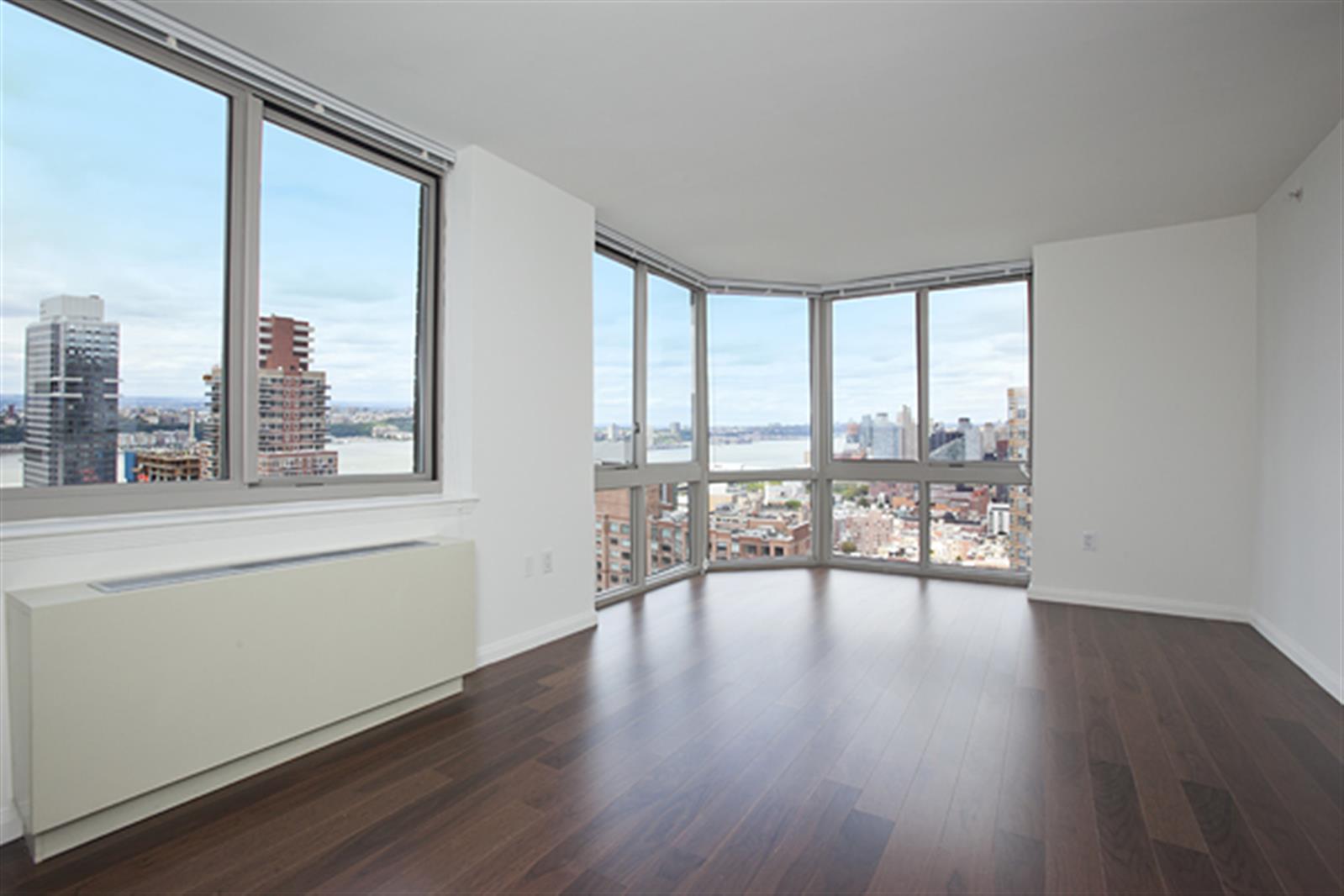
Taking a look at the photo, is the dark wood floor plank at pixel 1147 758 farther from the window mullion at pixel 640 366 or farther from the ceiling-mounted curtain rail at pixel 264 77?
the ceiling-mounted curtain rail at pixel 264 77

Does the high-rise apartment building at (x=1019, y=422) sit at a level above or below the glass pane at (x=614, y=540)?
above

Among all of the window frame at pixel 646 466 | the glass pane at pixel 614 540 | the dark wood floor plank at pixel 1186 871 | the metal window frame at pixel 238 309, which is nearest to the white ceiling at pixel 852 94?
the metal window frame at pixel 238 309

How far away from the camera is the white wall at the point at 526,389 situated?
3400 millimetres

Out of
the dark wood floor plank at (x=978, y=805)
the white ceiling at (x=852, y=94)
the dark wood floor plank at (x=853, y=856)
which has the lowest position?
the dark wood floor plank at (x=853, y=856)

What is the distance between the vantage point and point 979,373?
18.3 feet

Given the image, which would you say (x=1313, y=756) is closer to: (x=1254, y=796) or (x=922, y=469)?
(x=1254, y=796)

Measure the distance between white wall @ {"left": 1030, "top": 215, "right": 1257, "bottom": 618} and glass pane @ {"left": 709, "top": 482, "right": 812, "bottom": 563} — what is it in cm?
198

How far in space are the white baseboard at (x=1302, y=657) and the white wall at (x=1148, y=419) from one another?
31cm

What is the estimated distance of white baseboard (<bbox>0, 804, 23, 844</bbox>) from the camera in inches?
76.0

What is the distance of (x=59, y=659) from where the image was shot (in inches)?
71.4

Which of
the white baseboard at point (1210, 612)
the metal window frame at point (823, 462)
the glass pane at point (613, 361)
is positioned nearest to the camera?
the white baseboard at point (1210, 612)

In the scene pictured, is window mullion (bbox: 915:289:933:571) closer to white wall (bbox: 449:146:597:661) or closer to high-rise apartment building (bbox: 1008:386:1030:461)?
high-rise apartment building (bbox: 1008:386:1030:461)

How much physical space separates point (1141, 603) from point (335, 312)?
5.21 m

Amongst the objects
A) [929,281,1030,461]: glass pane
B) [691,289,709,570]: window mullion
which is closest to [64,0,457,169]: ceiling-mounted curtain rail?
[691,289,709,570]: window mullion
